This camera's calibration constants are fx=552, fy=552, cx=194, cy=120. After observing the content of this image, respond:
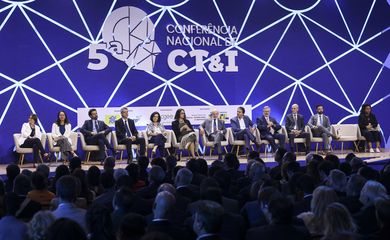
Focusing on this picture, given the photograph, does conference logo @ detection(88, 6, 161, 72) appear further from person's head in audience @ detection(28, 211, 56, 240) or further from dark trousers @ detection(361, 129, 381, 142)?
person's head in audience @ detection(28, 211, 56, 240)

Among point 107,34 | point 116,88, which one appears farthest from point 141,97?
point 107,34

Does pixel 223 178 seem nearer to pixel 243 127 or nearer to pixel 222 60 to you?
pixel 243 127

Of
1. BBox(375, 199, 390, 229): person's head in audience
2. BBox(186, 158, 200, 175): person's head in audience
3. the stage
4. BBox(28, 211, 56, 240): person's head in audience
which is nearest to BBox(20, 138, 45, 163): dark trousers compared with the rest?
the stage

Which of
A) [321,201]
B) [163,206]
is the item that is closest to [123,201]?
[163,206]

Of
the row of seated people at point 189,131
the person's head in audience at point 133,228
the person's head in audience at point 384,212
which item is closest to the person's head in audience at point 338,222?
the person's head in audience at point 384,212

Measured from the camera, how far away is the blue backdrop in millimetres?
11773

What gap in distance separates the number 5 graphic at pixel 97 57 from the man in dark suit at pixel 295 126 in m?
4.45

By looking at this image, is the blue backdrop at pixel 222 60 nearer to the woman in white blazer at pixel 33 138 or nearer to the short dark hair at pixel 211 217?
the woman in white blazer at pixel 33 138

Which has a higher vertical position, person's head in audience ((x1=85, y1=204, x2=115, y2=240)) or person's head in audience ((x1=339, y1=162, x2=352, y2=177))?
person's head in audience ((x1=339, y1=162, x2=352, y2=177))

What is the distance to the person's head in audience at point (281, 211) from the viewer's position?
125 inches

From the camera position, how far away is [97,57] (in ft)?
40.4

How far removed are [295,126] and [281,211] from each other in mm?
10024

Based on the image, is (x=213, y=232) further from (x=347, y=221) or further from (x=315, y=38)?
(x=315, y=38)

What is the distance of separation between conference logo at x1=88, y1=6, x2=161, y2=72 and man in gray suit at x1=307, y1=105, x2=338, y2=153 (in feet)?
13.2
